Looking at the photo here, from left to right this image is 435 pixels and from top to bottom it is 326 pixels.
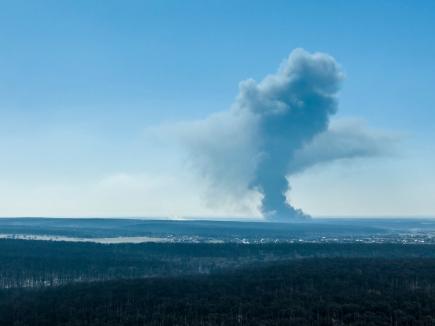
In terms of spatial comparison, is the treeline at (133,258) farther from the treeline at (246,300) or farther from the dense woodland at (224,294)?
the treeline at (246,300)

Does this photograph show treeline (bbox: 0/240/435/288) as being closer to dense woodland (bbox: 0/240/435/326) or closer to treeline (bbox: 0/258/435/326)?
dense woodland (bbox: 0/240/435/326)

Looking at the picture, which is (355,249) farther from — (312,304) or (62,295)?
(62,295)

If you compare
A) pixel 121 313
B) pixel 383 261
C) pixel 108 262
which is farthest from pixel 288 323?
pixel 108 262

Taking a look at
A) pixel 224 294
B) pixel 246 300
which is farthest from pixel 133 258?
pixel 246 300

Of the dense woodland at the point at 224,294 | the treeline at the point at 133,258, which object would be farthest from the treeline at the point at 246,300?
the treeline at the point at 133,258

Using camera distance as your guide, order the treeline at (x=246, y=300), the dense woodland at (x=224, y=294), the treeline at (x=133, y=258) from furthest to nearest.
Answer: the treeline at (x=133, y=258)
the dense woodland at (x=224, y=294)
the treeline at (x=246, y=300)
